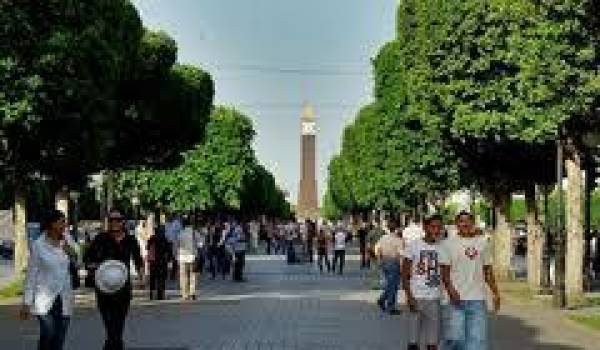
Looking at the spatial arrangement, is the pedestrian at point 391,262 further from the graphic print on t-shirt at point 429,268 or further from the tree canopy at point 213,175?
the tree canopy at point 213,175

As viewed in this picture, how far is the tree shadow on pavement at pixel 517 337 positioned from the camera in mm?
22744

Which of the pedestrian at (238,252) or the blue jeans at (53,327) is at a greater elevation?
the pedestrian at (238,252)

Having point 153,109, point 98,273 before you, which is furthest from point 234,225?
point 98,273

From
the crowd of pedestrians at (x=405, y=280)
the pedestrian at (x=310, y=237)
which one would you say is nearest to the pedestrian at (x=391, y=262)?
the crowd of pedestrians at (x=405, y=280)

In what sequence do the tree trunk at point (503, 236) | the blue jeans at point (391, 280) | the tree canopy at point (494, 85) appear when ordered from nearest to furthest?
the tree canopy at point (494, 85) → the blue jeans at point (391, 280) → the tree trunk at point (503, 236)

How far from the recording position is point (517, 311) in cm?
3183

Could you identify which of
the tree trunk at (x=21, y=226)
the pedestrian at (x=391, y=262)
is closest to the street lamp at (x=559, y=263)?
the pedestrian at (x=391, y=262)

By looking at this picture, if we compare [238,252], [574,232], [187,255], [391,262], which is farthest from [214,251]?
[391,262]

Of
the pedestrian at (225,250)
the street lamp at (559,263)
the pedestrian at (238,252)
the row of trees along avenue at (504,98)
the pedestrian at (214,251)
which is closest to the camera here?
the row of trees along avenue at (504,98)

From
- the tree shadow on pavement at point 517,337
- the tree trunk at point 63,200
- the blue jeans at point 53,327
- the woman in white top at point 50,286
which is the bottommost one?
the tree shadow on pavement at point 517,337

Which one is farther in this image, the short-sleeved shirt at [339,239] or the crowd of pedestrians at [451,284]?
the short-sleeved shirt at [339,239]

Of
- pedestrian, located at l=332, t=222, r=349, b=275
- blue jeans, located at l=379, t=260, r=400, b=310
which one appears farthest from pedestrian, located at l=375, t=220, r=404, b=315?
pedestrian, located at l=332, t=222, r=349, b=275

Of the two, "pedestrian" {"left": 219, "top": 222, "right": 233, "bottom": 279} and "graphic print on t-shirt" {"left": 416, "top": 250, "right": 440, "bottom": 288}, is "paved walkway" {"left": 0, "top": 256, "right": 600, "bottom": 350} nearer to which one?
"graphic print on t-shirt" {"left": 416, "top": 250, "right": 440, "bottom": 288}

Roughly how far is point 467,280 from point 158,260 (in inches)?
766
